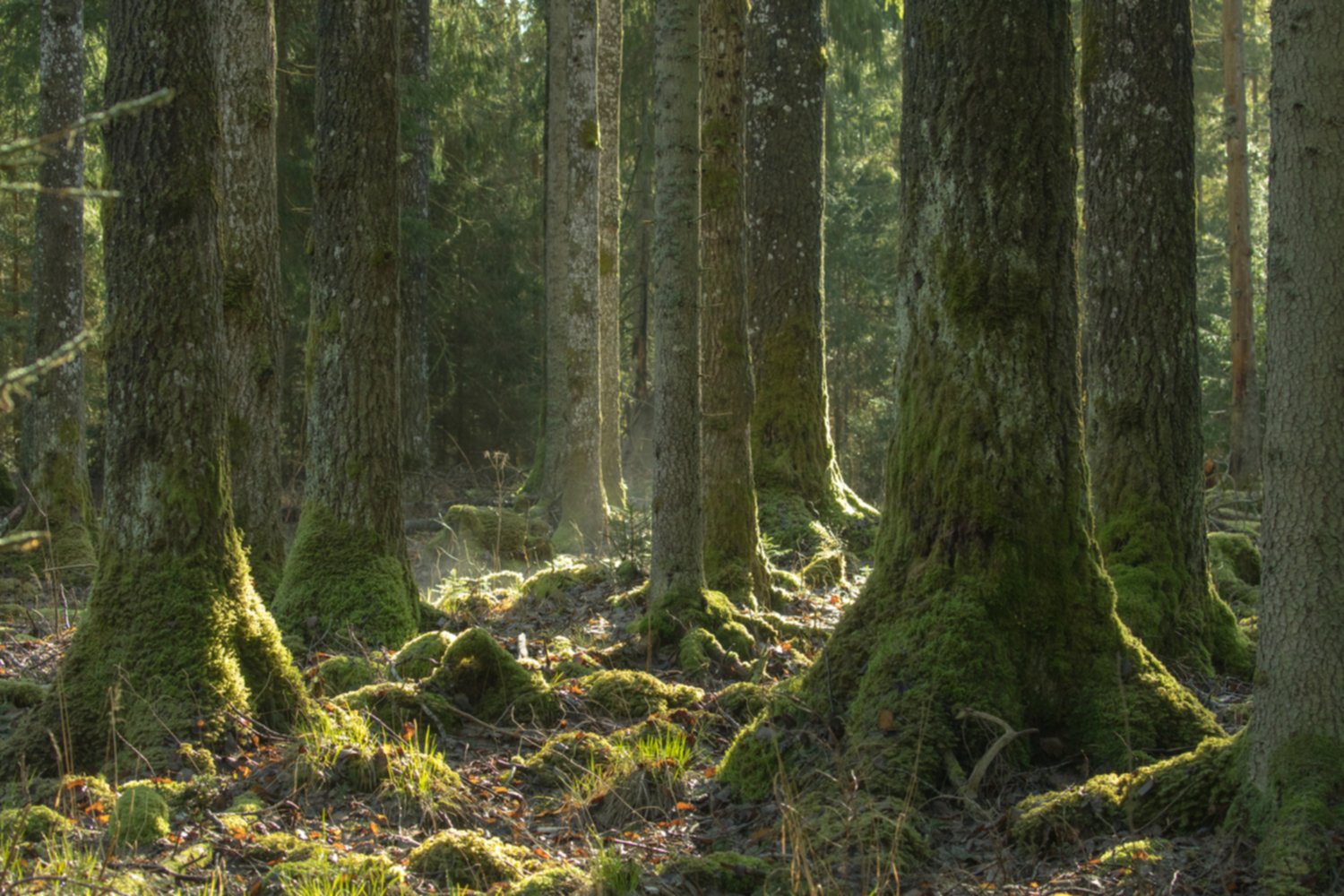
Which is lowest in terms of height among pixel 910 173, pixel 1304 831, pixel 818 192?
pixel 1304 831

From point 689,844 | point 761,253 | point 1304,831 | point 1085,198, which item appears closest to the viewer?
point 1304,831

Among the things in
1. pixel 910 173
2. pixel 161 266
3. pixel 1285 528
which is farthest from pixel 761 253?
pixel 1285 528

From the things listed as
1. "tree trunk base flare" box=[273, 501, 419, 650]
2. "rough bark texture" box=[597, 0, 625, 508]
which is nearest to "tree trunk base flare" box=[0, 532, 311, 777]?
"tree trunk base flare" box=[273, 501, 419, 650]

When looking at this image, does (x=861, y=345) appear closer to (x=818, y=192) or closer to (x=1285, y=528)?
(x=818, y=192)

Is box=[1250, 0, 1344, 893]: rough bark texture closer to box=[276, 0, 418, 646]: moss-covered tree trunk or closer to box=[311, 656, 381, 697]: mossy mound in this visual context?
box=[311, 656, 381, 697]: mossy mound

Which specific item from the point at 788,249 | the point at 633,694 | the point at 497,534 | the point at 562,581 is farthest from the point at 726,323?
the point at 497,534

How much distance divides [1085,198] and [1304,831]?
483 cm

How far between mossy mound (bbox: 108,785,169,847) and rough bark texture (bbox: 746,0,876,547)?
23.2 ft

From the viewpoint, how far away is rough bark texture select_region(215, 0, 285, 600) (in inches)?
340

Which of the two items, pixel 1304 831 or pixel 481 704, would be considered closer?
pixel 1304 831

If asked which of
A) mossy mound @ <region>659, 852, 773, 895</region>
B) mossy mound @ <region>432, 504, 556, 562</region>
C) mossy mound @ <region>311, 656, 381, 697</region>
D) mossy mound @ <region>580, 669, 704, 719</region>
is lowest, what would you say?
mossy mound @ <region>659, 852, 773, 895</region>

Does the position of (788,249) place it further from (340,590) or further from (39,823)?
(39,823)

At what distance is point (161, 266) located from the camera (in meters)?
5.29

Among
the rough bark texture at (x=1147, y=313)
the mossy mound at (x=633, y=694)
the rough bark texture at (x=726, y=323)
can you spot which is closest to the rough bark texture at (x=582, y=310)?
the rough bark texture at (x=726, y=323)
